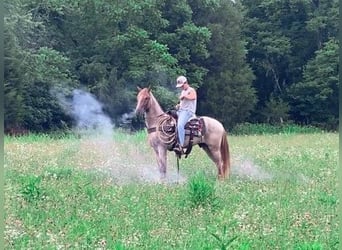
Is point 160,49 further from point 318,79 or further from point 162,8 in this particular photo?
point 318,79

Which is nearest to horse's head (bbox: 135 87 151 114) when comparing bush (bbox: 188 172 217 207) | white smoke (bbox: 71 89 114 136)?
bush (bbox: 188 172 217 207)

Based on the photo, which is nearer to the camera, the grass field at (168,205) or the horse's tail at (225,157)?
the grass field at (168,205)

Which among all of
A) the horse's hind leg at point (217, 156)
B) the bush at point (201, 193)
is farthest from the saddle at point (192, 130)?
the bush at point (201, 193)

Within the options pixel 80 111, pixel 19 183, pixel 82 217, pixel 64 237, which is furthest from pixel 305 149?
pixel 80 111

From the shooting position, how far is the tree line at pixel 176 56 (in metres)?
33.1

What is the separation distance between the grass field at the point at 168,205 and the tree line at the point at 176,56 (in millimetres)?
16938

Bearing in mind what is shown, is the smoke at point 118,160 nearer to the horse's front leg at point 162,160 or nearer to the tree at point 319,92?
the horse's front leg at point 162,160

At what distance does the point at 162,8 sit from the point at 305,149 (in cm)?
2043

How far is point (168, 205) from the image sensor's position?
8898mm

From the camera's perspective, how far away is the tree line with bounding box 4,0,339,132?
33.1 meters

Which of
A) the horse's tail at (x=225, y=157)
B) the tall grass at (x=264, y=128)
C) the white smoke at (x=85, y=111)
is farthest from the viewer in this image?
the tall grass at (x=264, y=128)

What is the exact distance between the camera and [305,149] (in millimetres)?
19078

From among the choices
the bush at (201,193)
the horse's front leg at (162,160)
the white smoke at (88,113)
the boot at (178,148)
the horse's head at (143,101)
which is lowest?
the white smoke at (88,113)

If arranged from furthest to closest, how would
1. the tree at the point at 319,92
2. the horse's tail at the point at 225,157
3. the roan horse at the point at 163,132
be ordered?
the tree at the point at 319,92 < the horse's tail at the point at 225,157 < the roan horse at the point at 163,132
